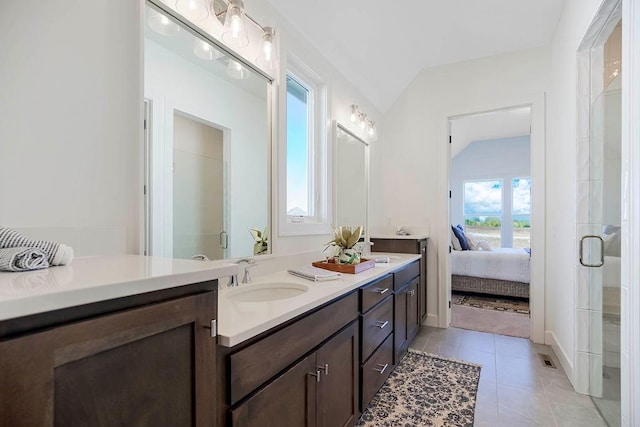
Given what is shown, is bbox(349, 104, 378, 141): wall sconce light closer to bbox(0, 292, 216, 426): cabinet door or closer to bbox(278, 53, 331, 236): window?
bbox(278, 53, 331, 236): window

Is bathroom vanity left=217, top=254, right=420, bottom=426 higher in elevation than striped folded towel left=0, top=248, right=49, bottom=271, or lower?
lower

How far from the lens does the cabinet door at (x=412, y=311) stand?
2648 millimetres

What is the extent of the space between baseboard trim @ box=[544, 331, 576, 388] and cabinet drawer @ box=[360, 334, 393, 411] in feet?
4.18

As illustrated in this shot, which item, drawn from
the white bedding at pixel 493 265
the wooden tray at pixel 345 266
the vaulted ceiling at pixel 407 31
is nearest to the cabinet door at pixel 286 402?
the wooden tray at pixel 345 266

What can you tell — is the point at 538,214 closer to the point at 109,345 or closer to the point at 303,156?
the point at 303,156

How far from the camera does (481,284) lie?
15.0 ft

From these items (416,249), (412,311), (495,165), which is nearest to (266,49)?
(416,249)

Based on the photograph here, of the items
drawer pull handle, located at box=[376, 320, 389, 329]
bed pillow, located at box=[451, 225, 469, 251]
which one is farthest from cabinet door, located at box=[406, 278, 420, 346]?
bed pillow, located at box=[451, 225, 469, 251]

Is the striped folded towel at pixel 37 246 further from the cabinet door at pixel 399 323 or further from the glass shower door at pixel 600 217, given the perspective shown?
the glass shower door at pixel 600 217

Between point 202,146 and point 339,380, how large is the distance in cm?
128

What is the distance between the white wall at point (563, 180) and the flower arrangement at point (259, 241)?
6.76 ft

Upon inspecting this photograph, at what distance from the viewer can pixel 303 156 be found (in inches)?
91.7

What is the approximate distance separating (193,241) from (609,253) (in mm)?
2240

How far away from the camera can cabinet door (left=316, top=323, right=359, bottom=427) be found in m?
1.32
